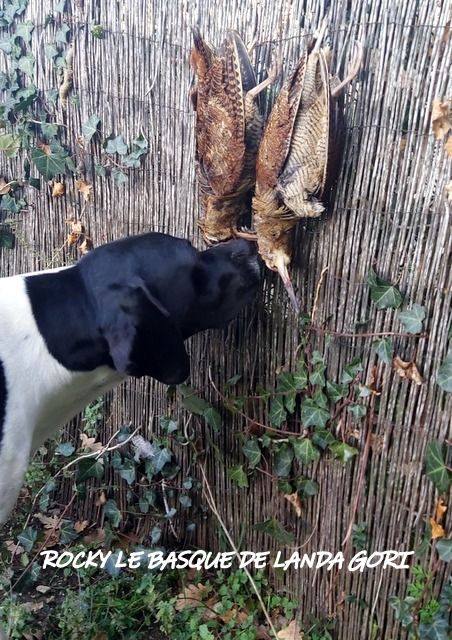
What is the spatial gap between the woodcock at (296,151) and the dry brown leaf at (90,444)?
1490mm

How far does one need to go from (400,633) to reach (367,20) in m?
1.92

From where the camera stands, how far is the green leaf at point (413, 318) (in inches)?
74.3

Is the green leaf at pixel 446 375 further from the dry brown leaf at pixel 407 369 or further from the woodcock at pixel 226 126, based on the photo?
the woodcock at pixel 226 126

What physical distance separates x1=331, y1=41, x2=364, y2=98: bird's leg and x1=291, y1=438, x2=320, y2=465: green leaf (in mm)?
1144

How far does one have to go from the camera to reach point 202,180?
222 centimetres

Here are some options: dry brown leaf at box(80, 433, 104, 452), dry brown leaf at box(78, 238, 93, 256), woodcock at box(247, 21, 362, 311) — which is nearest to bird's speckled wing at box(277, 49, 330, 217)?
woodcock at box(247, 21, 362, 311)

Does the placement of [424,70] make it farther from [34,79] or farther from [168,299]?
[34,79]

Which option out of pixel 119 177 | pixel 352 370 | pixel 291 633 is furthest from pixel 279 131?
pixel 291 633

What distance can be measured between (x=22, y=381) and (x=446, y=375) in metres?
1.30

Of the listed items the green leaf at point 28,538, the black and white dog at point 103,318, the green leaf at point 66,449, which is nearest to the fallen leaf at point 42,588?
the green leaf at point 28,538

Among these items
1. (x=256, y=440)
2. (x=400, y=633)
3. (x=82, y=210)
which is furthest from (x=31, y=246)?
(x=400, y=633)

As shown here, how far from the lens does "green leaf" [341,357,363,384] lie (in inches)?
82.0

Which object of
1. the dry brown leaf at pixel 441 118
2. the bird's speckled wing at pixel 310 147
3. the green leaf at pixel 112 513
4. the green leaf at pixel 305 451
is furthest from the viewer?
the green leaf at pixel 112 513

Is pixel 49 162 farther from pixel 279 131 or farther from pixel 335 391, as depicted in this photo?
pixel 335 391
